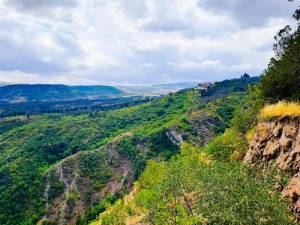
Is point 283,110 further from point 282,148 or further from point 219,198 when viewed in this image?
point 219,198

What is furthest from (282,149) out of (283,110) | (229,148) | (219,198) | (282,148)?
(229,148)

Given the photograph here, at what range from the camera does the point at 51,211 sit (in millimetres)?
199625

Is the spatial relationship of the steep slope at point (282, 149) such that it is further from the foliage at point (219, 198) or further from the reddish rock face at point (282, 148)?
the foliage at point (219, 198)

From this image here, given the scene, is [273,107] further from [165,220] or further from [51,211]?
[51,211]

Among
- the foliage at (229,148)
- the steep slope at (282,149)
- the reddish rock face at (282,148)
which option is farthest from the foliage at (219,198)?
the foliage at (229,148)

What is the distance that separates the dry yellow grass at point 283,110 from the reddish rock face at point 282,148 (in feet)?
2.89

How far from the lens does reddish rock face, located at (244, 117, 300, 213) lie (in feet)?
145

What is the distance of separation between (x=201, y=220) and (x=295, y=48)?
3960cm

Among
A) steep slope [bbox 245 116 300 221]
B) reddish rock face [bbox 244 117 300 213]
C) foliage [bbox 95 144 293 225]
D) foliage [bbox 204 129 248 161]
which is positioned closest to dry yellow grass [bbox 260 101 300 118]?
steep slope [bbox 245 116 300 221]

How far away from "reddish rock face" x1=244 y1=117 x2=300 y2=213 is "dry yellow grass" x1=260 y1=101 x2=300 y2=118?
880 mm

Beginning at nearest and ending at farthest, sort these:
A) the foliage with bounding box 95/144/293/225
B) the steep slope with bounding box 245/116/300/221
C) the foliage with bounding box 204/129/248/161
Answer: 1. the foliage with bounding box 95/144/293/225
2. the steep slope with bounding box 245/116/300/221
3. the foliage with bounding box 204/129/248/161

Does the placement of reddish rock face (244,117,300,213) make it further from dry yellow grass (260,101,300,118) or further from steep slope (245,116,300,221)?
dry yellow grass (260,101,300,118)

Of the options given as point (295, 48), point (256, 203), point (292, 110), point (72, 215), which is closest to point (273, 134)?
point (292, 110)

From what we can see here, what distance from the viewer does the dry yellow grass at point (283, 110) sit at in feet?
180
